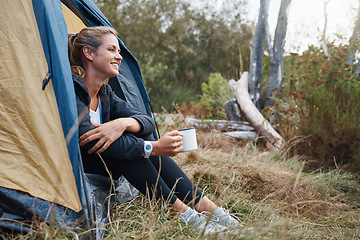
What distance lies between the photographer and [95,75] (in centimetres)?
192

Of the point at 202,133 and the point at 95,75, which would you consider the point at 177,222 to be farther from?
the point at 202,133

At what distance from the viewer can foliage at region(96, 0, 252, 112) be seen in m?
8.39

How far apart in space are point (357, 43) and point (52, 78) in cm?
453

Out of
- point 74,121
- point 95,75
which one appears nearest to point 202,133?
point 95,75

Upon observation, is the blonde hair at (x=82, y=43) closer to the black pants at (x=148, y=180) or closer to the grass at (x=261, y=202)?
the black pants at (x=148, y=180)

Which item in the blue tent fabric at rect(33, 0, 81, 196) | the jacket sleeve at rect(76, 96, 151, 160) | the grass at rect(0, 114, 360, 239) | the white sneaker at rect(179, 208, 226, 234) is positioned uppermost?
the blue tent fabric at rect(33, 0, 81, 196)

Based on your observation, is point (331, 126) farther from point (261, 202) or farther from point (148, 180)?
point (148, 180)

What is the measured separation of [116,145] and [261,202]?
86 centimetres

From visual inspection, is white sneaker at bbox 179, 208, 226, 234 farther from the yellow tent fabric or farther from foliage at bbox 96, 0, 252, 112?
foliage at bbox 96, 0, 252, 112

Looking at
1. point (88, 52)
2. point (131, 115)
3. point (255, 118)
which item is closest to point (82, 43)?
point (88, 52)

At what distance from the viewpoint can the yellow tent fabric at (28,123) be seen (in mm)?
1557

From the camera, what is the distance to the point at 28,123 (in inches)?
62.7

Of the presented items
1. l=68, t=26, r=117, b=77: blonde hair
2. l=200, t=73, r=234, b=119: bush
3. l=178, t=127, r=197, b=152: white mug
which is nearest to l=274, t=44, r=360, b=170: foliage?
l=200, t=73, r=234, b=119: bush

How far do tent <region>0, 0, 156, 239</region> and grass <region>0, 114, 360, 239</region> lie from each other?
127 millimetres
